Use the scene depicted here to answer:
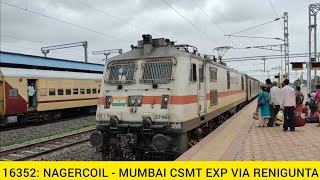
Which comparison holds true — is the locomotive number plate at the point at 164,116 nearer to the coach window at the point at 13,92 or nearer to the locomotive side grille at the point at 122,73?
the locomotive side grille at the point at 122,73

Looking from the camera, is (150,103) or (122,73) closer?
(150,103)

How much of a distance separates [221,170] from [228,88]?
10908 mm

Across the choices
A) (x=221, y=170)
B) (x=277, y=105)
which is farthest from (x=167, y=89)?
(x=277, y=105)

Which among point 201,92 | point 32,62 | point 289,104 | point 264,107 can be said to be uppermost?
point 32,62

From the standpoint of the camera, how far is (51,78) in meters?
22.2

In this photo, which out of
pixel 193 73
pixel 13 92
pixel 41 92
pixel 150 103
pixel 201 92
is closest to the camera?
pixel 150 103

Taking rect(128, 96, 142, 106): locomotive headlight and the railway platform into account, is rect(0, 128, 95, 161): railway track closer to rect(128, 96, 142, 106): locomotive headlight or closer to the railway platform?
rect(128, 96, 142, 106): locomotive headlight

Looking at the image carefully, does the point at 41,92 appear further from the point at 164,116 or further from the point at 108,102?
the point at 164,116

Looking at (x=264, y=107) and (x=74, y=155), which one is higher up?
(x=264, y=107)

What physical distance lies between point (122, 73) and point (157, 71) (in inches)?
43.8

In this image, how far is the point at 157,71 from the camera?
30.8 ft

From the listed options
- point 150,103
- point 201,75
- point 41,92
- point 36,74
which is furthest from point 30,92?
point 150,103

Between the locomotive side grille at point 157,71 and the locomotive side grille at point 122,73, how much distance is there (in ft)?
1.21

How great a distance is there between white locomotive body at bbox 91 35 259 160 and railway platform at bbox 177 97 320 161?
0.74 meters
